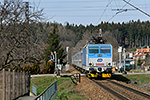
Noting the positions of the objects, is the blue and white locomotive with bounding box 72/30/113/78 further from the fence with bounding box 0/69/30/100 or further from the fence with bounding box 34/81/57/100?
the fence with bounding box 0/69/30/100

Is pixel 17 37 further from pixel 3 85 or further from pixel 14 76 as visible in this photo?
pixel 3 85

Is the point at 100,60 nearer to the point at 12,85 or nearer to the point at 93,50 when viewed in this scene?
the point at 93,50

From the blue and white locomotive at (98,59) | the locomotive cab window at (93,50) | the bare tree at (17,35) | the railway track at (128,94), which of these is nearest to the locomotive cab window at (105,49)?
the blue and white locomotive at (98,59)

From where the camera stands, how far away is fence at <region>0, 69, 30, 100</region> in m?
7.34

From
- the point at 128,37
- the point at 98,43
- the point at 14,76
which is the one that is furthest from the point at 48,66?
the point at 128,37

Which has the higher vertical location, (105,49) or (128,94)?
(105,49)

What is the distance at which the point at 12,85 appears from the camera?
809 cm

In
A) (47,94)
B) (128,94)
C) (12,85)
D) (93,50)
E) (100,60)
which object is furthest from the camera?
(93,50)

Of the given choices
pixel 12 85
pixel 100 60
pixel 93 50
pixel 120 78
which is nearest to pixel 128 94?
pixel 100 60

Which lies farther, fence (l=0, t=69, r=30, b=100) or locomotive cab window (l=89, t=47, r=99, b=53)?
locomotive cab window (l=89, t=47, r=99, b=53)

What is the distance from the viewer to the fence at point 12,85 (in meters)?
A: 7.34

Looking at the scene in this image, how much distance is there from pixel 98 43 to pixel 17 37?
1267cm

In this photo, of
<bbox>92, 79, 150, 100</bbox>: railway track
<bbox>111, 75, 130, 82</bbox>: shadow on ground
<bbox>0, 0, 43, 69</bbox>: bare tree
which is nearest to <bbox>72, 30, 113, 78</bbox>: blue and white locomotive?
<bbox>92, 79, 150, 100</bbox>: railway track

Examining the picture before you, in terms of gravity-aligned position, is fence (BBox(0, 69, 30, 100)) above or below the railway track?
above
